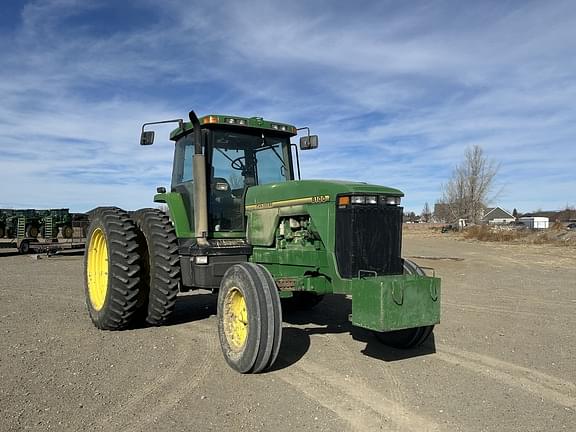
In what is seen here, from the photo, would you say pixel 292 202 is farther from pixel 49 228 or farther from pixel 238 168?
pixel 49 228

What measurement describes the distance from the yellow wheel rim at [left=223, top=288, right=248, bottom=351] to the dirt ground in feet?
0.94

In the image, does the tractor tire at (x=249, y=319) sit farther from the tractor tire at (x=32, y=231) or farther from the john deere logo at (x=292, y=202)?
the tractor tire at (x=32, y=231)

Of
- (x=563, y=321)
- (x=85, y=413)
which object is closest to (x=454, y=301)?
(x=563, y=321)

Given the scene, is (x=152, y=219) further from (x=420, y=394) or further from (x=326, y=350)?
(x=420, y=394)

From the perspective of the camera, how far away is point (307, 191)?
18.2 feet

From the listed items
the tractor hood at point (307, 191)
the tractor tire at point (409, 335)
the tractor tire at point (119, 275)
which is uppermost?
the tractor hood at point (307, 191)

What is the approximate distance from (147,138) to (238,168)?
1358 millimetres

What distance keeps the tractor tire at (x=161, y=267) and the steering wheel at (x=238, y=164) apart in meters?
1.12

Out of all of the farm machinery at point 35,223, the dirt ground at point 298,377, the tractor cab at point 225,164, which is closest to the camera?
the dirt ground at point 298,377

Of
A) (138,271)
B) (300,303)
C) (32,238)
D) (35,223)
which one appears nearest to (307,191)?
(138,271)

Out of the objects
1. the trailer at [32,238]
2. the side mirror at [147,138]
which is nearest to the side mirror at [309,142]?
the side mirror at [147,138]

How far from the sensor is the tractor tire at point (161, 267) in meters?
6.26

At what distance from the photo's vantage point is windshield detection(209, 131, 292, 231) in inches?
256

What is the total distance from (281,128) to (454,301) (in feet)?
15.7
